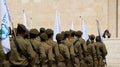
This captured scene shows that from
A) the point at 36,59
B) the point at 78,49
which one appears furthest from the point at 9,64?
the point at 78,49

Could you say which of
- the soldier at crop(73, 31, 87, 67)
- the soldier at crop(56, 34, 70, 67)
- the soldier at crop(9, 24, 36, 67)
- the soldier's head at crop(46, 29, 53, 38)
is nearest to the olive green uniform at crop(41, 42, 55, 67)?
the soldier's head at crop(46, 29, 53, 38)

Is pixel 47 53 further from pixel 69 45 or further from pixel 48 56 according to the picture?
pixel 69 45

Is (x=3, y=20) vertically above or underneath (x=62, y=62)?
above

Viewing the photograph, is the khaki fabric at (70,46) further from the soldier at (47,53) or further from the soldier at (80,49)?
the soldier at (47,53)

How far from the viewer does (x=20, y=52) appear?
833 cm

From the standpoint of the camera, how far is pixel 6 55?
8.30 meters

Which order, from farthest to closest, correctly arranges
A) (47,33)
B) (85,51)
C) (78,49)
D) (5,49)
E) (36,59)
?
(85,51), (78,49), (47,33), (36,59), (5,49)

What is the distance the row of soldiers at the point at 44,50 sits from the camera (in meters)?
8.29

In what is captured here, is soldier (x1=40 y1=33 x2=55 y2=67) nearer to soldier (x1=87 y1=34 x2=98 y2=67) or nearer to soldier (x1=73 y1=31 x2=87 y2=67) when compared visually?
soldier (x1=73 y1=31 x2=87 y2=67)

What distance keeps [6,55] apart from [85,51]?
506 cm

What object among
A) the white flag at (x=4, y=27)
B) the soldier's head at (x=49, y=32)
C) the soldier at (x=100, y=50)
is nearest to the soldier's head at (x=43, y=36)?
the soldier's head at (x=49, y=32)

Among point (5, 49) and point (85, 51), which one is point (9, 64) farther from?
point (85, 51)

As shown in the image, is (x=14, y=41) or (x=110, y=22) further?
(x=110, y=22)

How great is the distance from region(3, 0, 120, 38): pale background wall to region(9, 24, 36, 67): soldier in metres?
22.6
